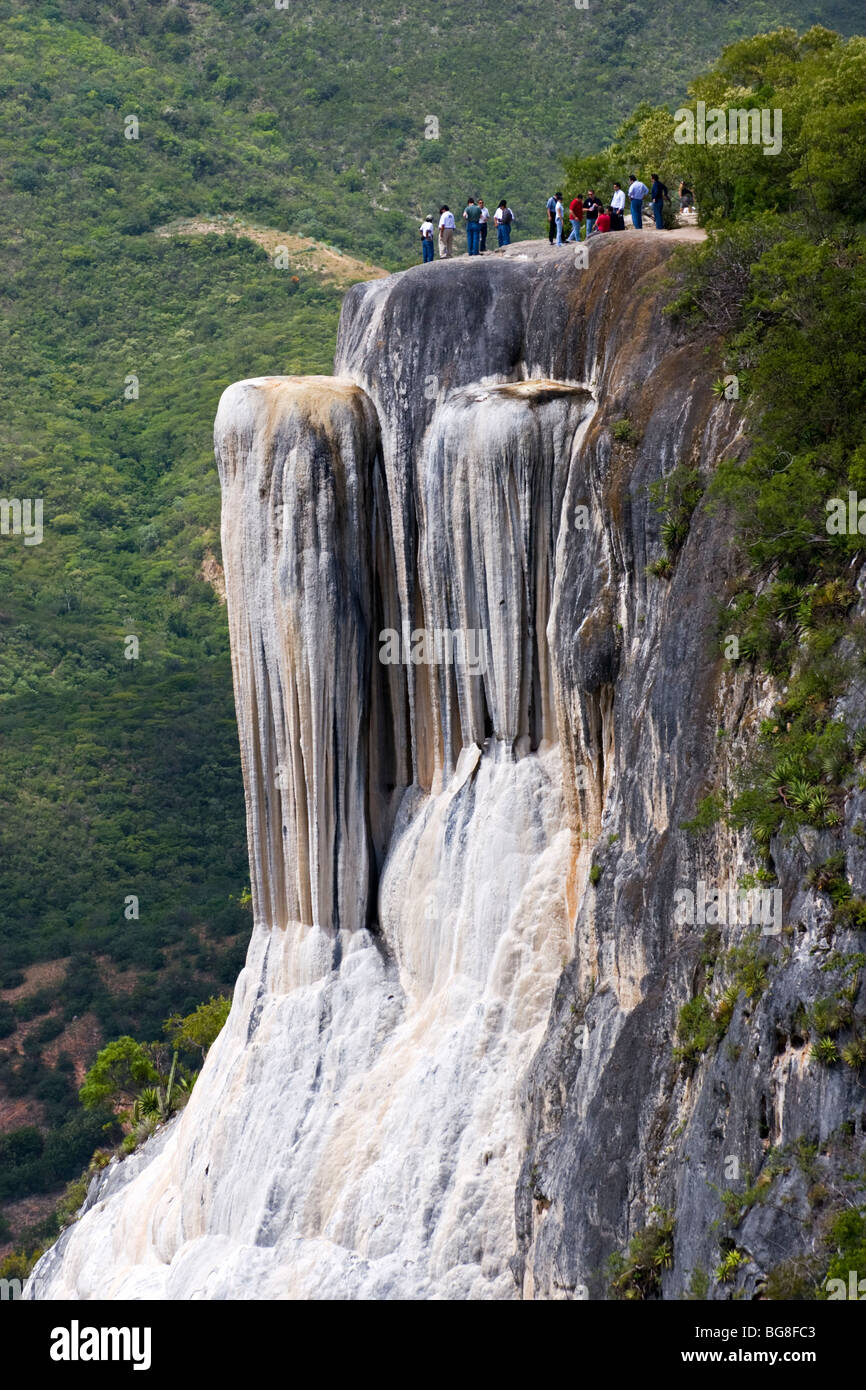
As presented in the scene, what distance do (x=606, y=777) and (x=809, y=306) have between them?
5.80 metres

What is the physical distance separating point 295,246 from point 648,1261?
65045 mm

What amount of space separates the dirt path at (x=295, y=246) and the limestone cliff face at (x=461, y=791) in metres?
48.8

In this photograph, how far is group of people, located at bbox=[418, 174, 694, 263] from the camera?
2547cm

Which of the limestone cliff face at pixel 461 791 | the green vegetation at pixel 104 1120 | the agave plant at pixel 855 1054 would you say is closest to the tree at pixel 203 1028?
the green vegetation at pixel 104 1120

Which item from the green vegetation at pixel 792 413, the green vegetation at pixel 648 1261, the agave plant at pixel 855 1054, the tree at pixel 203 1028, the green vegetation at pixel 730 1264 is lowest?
the tree at pixel 203 1028

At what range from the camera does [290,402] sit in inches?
942

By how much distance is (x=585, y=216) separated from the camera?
27484 mm

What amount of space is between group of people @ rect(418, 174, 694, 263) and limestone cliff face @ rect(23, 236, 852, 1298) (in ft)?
6.76

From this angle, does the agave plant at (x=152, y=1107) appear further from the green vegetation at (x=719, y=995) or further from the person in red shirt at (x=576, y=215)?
the green vegetation at (x=719, y=995)

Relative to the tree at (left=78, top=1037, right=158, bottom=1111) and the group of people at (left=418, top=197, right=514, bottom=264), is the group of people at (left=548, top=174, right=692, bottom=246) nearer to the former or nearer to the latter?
the group of people at (left=418, top=197, right=514, bottom=264)

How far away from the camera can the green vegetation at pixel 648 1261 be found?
52.3 feet

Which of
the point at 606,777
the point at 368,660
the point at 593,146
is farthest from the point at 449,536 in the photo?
the point at 593,146

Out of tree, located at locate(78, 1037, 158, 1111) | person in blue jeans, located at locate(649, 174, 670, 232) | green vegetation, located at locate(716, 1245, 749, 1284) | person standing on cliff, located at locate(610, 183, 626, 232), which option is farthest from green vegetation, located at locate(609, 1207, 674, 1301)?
tree, located at locate(78, 1037, 158, 1111)

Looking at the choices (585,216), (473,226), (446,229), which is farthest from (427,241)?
(585,216)
